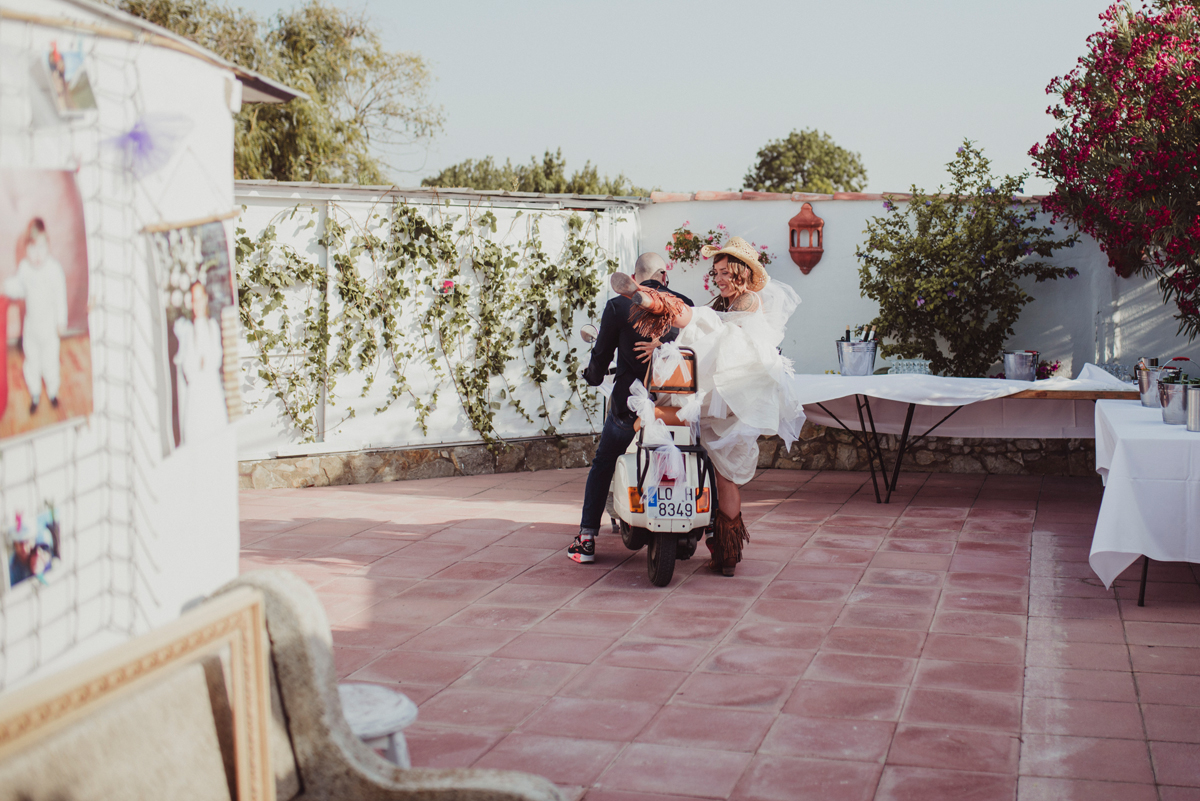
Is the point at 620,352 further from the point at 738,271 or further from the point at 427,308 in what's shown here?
the point at 427,308

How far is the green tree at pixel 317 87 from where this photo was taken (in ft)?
55.5

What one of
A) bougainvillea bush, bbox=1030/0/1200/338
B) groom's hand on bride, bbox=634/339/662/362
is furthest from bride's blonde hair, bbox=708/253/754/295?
bougainvillea bush, bbox=1030/0/1200/338

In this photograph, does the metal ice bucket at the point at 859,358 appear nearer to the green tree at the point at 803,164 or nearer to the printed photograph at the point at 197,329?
the printed photograph at the point at 197,329

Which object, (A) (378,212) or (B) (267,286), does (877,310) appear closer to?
(A) (378,212)

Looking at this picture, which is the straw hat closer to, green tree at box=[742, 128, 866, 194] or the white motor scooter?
the white motor scooter

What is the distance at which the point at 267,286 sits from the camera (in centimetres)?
748

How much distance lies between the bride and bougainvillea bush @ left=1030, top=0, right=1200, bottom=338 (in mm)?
2118

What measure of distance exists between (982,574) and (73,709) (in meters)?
4.40

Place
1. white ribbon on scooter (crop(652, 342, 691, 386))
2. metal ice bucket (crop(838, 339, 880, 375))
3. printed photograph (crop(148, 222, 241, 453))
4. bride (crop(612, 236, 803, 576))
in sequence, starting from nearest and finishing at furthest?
printed photograph (crop(148, 222, 241, 453))
white ribbon on scooter (crop(652, 342, 691, 386))
bride (crop(612, 236, 803, 576))
metal ice bucket (crop(838, 339, 880, 375))

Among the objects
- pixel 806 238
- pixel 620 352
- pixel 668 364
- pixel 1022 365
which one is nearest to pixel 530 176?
pixel 806 238

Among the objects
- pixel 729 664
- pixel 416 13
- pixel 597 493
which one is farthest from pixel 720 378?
pixel 416 13

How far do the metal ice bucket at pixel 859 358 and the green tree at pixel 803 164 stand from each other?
4240 cm

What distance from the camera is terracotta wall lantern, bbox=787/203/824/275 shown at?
329 inches

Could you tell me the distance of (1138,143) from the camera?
5.33m
